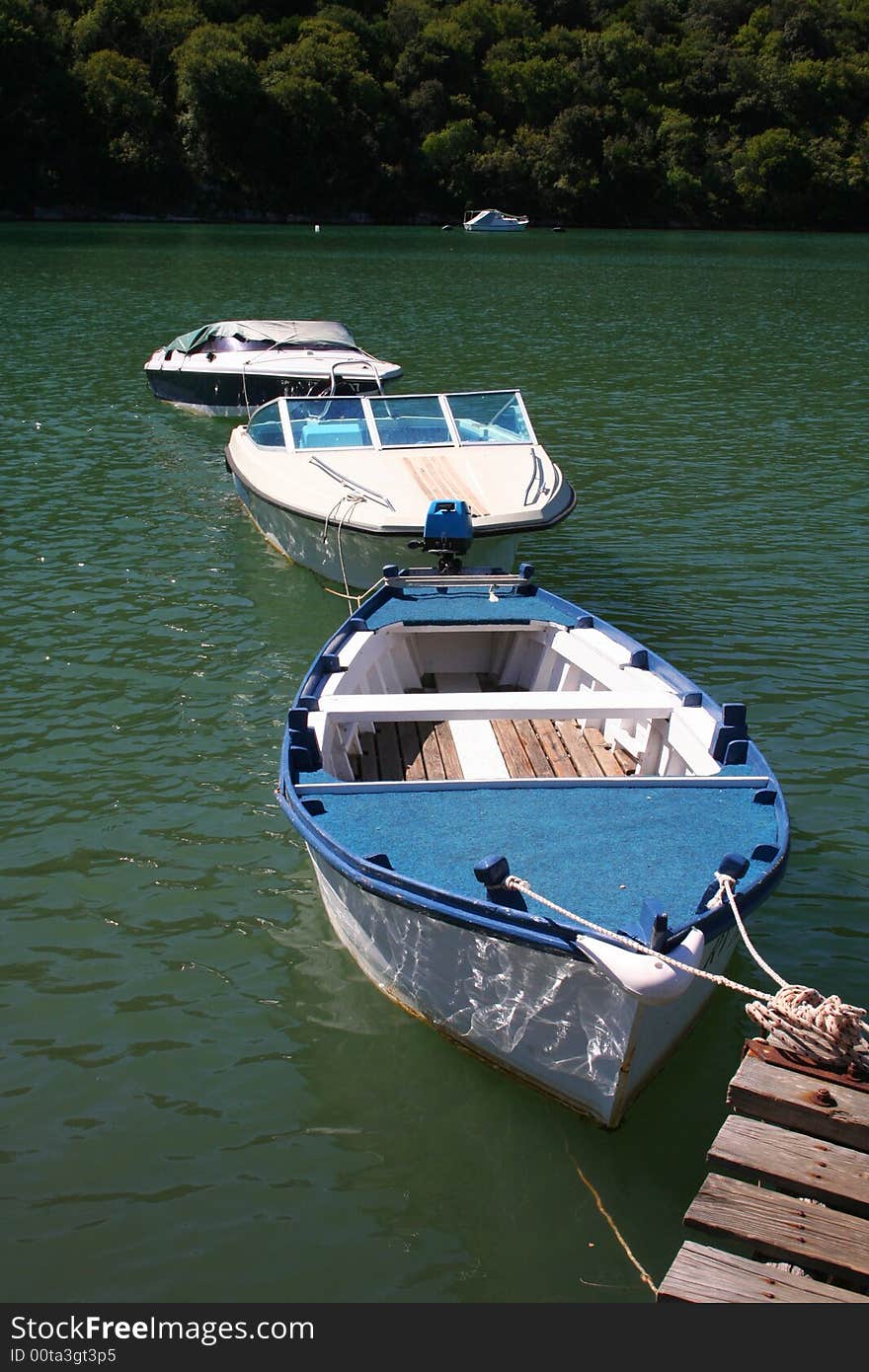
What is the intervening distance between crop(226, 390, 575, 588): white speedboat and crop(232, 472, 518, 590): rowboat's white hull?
0.06 ft

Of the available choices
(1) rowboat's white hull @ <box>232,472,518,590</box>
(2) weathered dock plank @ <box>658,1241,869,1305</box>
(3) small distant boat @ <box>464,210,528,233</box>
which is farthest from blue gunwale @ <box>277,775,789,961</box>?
(3) small distant boat @ <box>464,210,528,233</box>

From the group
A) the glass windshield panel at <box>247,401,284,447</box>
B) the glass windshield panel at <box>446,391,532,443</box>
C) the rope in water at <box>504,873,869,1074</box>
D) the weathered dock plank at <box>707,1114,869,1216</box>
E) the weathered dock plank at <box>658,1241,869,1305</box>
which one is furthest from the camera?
the glass windshield panel at <box>247,401,284,447</box>

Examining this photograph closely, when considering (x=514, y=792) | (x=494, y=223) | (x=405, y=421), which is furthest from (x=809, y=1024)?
(x=494, y=223)

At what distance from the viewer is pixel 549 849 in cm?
753

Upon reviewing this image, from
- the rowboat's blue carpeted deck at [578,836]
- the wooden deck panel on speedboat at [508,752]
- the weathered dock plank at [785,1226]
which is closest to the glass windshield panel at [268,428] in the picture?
the wooden deck panel on speedboat at [508,752]

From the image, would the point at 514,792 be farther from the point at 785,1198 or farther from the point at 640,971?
the point at 785,1198

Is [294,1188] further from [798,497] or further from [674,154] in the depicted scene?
[674,154]

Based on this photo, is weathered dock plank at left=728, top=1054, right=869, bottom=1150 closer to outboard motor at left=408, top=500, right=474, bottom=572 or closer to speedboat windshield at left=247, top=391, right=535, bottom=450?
outboard motor at left=408, top=500, right=474, bottom=572

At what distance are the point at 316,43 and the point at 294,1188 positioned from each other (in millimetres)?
124376

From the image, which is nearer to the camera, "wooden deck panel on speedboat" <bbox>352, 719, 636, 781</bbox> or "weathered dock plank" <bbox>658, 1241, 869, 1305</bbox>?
"weathered dock plank" <bbox>658, 1241, 869, 1305</bbox>

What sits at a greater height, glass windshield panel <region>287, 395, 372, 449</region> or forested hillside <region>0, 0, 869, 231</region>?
forested hillside <region>0, 0, 869, 231</region>

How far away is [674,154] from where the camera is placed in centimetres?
11281

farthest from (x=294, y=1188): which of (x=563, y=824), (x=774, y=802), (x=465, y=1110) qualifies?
(x=774, y=802)

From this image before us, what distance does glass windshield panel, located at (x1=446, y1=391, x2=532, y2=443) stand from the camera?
17.4 metres
